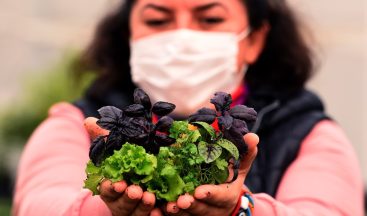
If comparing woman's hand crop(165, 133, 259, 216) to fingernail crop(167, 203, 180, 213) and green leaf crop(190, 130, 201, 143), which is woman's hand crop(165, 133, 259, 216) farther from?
green leaf crop(190, 130, 201, 143)

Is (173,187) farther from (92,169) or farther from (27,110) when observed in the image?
(27,110)

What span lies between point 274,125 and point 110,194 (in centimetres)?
132

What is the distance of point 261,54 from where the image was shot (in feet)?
13.6

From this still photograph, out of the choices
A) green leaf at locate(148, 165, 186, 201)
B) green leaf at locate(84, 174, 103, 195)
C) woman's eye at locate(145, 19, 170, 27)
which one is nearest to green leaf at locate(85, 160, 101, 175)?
green leaf at locate(84, 174, 103, 195)

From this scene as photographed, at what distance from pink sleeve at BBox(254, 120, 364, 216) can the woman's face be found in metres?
0.47

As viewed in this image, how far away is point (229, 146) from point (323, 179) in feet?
3.18

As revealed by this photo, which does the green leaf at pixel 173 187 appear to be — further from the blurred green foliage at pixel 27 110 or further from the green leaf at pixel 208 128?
the blurred green foliage at pixel 27 110

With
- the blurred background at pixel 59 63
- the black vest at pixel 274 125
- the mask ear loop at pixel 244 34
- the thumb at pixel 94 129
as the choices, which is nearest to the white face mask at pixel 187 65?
the mask ear loop at pixel 244 34

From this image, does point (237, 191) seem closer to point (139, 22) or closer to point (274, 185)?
point (274, 185)

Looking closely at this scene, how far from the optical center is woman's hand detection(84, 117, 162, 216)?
244 centimetres

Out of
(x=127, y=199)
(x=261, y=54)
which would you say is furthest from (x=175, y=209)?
(x=261, y=54)

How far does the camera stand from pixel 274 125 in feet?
12.2

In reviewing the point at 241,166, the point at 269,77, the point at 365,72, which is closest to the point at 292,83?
the point at 269,77

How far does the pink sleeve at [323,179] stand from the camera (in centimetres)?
329
